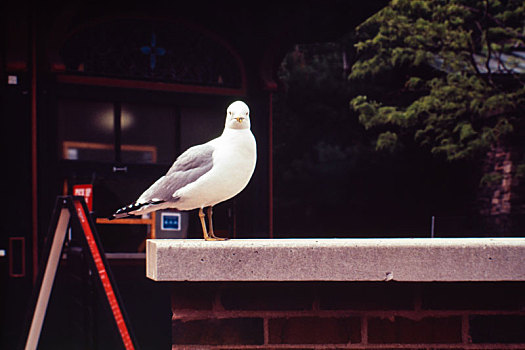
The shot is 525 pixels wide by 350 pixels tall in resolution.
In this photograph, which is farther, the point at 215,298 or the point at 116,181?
the point at 116,181

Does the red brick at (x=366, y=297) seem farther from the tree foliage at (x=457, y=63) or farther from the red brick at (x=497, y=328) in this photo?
the tree foliage at (x=457, y=63)

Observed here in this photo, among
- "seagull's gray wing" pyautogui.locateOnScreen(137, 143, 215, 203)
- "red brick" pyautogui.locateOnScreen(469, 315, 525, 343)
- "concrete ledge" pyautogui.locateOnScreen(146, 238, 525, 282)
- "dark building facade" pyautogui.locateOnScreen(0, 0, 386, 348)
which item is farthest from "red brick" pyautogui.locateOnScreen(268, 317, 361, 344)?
"dark building facade" pyautogui.locateOnScreen(0, 0, 386, 348)

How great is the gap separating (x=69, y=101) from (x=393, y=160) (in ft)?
38.5

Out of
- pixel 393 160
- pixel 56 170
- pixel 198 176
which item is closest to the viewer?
pixel 198 176

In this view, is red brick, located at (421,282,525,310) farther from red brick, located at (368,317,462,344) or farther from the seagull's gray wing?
the seagull's gray wing

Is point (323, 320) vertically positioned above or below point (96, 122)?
below

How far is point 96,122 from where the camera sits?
26.0 feet

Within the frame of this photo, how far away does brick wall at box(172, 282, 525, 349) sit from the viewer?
1825 mm

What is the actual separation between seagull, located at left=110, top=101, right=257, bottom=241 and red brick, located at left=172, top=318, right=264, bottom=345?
345 mm

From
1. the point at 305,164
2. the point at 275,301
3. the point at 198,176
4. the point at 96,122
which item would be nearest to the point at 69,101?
the point at 96,122

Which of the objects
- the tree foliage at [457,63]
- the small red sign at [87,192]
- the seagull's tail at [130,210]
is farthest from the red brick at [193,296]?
the tree foliage at [457,63]

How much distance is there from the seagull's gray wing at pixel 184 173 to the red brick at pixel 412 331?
79cm

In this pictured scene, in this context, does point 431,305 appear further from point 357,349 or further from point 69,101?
point 69,101

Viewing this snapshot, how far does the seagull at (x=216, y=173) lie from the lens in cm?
210
